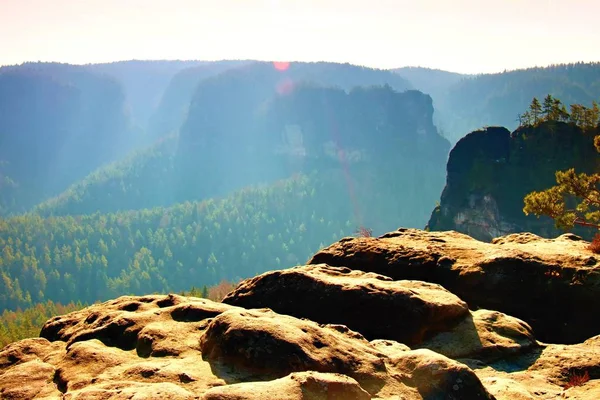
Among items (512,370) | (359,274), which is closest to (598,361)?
(512,370)

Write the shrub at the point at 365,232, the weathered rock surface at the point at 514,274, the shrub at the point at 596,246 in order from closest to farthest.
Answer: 1. the weathered rock surface at the point at 514,274
2. the shrub at the point at 596,246
3. the shrub at the point at 365,232

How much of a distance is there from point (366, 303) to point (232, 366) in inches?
278

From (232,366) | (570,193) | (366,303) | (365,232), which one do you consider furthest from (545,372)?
(365,232)

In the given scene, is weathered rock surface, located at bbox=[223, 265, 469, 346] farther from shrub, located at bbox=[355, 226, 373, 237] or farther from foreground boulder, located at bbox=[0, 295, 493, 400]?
shrub, located at bbox=[355, 226, 373, 237]

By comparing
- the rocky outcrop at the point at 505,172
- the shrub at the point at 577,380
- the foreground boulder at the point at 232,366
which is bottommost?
the rocky outcrop at the point at 505,172

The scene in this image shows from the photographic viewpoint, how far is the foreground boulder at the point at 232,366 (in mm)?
10375

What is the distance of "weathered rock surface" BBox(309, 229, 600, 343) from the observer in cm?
2058

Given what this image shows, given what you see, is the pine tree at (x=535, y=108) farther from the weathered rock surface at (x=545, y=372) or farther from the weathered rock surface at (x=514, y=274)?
the weathered rock surface at (x=545, y=372)

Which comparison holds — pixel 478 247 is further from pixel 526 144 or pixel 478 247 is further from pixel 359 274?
pixel 526 144

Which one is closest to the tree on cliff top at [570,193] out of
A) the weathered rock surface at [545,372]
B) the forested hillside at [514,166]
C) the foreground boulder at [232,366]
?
the weathered rock surface at [545,372]

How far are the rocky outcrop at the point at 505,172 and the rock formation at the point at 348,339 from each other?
3772 inches

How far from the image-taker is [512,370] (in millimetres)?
15461

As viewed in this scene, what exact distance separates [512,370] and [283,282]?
8041 millimetres

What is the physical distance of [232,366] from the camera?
39.2 feet
